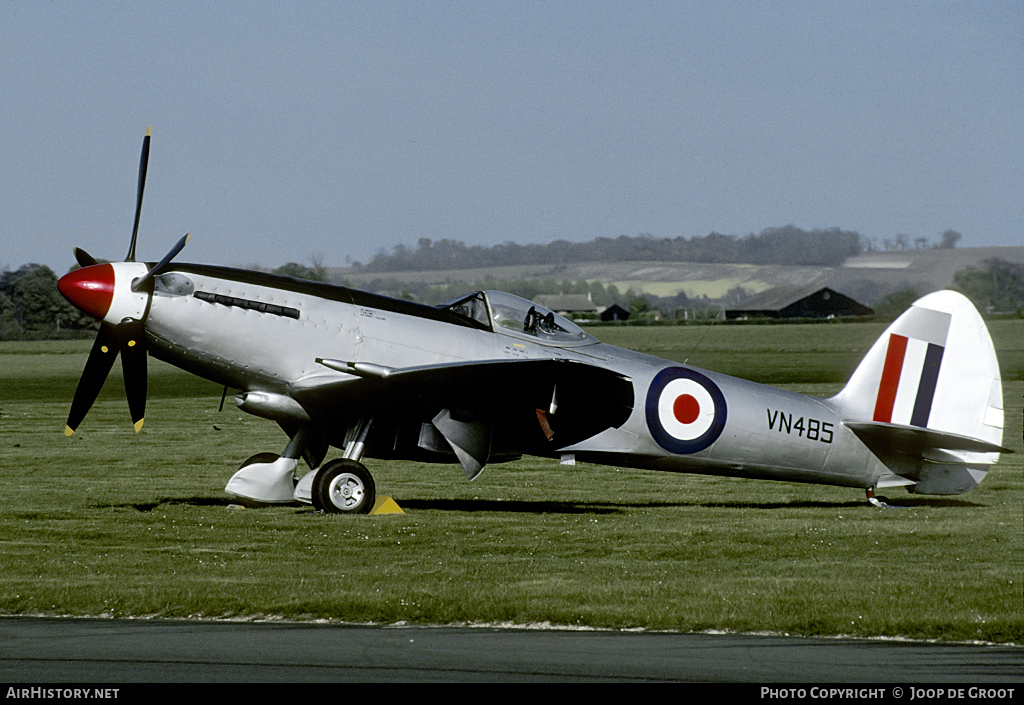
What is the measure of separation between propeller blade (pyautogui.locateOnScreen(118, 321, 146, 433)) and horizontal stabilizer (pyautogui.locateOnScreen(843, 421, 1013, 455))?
7.54 meters

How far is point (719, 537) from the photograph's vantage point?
10312mm

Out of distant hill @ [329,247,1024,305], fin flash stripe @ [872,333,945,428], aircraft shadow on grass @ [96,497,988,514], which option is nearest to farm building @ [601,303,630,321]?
distant hill @ [329,247,1024,305]

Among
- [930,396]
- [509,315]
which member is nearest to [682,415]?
[509,315]

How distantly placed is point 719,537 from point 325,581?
3.92 metres

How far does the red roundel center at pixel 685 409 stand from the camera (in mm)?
12102

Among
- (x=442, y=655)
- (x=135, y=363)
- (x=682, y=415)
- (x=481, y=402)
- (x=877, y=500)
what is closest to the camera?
(x=442, y=655)

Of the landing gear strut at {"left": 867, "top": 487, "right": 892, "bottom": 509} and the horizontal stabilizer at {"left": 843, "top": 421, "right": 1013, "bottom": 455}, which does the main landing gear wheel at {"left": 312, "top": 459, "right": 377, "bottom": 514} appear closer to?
the horizontal stabilizer at {"left": 843, "top": 421, "right": 1013, "bottom": 455}

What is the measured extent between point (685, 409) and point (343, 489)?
146 inches

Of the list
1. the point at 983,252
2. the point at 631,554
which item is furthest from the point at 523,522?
the point at 983,252

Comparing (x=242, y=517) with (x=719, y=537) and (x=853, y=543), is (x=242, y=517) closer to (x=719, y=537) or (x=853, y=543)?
(x=719, y=537)

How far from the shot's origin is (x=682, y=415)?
12.1 m

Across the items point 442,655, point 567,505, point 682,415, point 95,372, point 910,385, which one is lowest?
point 567,505

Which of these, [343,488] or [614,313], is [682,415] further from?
[614,313]

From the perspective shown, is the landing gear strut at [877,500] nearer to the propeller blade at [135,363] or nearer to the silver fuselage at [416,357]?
the silver fuselage at [416,357]
